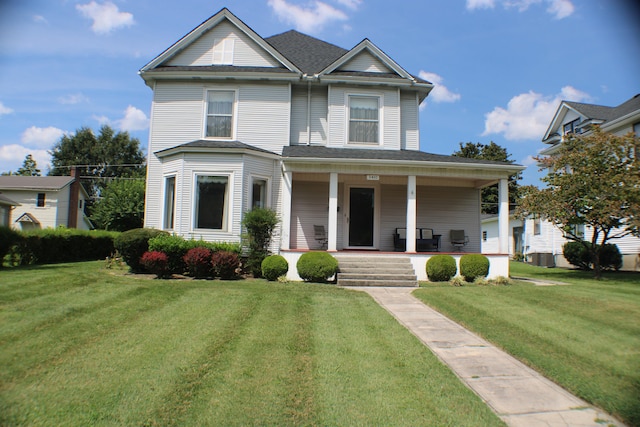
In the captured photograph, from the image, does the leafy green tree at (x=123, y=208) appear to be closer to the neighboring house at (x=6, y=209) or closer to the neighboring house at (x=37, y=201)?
the neighboring house at (x=6, y=209)

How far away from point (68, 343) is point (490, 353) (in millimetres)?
5696

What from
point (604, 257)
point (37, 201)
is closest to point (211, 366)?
point (604, 257)

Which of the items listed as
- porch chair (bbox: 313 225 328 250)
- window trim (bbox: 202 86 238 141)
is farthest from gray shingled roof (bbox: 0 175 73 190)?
porch chair (bbox: 313 225 328 250)

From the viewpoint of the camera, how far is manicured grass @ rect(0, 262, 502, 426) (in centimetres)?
358

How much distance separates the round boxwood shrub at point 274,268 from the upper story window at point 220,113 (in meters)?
6.10

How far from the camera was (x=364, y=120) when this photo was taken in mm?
15594

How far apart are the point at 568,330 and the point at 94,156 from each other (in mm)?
53554

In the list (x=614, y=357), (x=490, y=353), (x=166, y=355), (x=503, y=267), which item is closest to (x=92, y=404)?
(x=166, y=355)

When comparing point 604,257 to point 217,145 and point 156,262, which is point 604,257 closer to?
point 217,145

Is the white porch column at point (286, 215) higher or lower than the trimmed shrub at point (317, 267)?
higher

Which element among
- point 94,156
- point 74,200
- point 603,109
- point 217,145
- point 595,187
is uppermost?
point 94,156

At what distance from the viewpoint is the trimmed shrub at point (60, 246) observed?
12.4 meters

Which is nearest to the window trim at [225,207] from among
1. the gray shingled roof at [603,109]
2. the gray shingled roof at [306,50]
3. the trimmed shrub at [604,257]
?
the gray shingled roof at [306,50]

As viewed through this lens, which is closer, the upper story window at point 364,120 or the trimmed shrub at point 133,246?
the trimmed shrub at point 133,246
